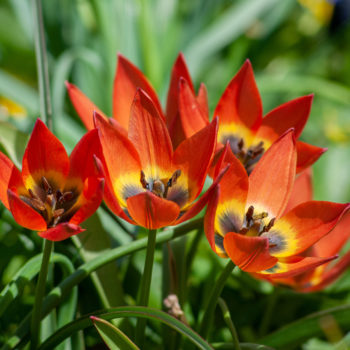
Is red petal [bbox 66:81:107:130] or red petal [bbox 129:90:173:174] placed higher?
red petal [bbox 66:81:107:130]

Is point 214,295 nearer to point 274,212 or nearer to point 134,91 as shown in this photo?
point 274,212

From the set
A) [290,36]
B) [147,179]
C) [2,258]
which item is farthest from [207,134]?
[290,36]

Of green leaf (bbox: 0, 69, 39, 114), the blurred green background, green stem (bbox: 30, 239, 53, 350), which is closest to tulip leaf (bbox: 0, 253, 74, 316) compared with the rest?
green stem (bbox: 30, 239, 53, 350)

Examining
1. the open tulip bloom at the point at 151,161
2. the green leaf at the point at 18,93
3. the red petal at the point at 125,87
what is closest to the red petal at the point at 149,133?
the open tulip bloom at the point at 151,161

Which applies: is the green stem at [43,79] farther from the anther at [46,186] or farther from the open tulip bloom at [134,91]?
the anther at [46,186]

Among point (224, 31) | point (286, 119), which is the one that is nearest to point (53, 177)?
point (286, 119)

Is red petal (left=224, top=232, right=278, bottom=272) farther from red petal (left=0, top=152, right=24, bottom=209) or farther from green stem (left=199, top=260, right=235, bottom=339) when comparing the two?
red petal (left=0, top=152, right=24, bottom=209)
